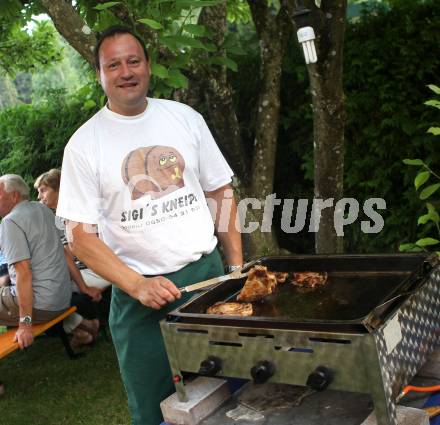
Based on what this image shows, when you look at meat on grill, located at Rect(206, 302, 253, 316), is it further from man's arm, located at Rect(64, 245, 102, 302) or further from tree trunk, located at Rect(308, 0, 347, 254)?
man's arm, located at Rect(64, 245, 102, 302)

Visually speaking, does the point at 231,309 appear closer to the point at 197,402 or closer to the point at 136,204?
the point at 197,402

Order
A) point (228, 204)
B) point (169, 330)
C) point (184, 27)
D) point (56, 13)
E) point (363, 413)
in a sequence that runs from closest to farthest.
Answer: point (363, 413), point (169, 330), point (228, 204), point (184, 27), point (56, 13)

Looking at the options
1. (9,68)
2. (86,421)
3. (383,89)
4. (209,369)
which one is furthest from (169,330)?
(9,68)

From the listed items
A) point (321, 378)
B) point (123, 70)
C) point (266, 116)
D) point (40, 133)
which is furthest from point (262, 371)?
point (40, 133)

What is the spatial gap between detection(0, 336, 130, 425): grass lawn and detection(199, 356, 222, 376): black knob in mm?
2783

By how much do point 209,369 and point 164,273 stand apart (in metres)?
0.73

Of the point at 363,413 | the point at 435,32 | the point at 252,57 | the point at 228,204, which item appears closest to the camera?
the point at 363,413

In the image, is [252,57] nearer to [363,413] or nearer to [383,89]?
[383,89]

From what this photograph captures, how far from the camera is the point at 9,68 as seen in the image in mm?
6473

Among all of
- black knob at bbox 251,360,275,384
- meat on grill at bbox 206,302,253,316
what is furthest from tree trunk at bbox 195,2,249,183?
black knob at bbox 251,360,275,384

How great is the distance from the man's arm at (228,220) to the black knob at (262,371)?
108 cm

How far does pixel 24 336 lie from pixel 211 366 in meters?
3.42

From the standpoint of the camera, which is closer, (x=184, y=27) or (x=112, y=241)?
(x=112, y=241)

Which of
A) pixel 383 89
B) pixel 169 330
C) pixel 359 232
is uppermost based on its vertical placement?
pixel 383 89
